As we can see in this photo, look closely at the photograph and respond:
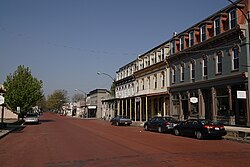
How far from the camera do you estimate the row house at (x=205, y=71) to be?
26422 millimetres

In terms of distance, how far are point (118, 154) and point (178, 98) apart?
25202mm

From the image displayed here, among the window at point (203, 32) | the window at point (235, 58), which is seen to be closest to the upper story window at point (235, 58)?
the window at point (235, 58)

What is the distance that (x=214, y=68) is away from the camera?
30.1m

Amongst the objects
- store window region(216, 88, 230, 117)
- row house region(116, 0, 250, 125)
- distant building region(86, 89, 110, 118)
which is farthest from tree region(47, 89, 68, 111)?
store window region(216, 88, 230, 117)

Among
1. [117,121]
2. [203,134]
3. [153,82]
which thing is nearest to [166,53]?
[153,82]

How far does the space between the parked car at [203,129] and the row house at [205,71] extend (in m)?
2.69

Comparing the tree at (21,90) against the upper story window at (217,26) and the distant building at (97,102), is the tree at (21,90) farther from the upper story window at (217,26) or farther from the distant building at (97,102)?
the distant building at (97,102)

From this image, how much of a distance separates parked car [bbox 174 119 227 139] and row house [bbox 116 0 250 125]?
106 inches

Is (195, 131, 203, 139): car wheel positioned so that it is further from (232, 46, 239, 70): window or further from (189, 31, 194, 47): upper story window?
(189, 31, 194, 47): upper story window

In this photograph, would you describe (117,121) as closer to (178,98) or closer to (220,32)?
(178,98)

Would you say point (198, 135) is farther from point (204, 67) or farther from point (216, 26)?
point (216, 26)

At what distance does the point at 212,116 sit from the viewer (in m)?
30.3

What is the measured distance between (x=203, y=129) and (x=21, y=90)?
109ft

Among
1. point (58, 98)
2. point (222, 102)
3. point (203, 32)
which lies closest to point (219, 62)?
point (222, 102)
